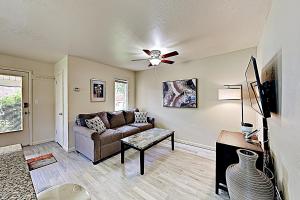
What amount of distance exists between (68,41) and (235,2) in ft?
8.79

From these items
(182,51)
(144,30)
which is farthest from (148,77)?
(144,30)

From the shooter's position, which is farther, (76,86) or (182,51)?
(76,86)

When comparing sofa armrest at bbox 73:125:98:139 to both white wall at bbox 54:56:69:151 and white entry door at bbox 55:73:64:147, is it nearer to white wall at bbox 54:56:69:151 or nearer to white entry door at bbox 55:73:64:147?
white wall at bbox 54:56:69:151

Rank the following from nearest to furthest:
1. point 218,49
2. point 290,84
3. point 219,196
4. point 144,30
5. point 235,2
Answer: point 290,84 → point 235,2 → point 219,196 → point 144,30 → point 218,49

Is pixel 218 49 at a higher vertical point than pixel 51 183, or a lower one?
higher

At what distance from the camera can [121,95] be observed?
4.92m

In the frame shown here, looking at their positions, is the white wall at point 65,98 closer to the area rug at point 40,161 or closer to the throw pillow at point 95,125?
the area rug at point 40,161

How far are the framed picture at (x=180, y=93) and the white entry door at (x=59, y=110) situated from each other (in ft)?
9.62

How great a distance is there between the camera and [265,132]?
64.7 inches

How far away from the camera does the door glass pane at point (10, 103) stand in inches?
128

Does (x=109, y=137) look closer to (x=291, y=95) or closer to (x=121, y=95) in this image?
(x=121, y=95)

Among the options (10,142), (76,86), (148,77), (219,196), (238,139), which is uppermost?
(148,77)

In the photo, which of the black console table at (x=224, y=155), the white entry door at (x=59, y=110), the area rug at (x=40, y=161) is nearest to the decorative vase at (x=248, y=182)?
the black console table at (x=224, y=155)

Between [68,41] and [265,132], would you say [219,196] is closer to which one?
[265,132]
